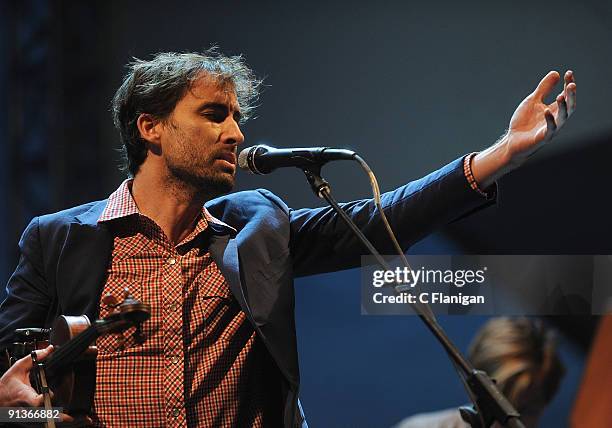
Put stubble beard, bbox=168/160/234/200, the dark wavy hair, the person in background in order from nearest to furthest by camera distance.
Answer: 1. stubble beard, bbox=168/160/234/200
2. the dark wavy hair
3. the person in background

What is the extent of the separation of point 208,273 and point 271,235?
0.71 ft

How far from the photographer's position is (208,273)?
8.33 feet

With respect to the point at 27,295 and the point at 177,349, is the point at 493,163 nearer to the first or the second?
the point at 177,349

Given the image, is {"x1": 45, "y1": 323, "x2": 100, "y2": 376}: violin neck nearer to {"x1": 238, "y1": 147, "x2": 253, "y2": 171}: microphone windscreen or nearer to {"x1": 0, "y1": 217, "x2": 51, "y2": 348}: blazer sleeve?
{"x1": 0, "y1": 217, "x2": 51, "y2": 348}: blazer sleeve

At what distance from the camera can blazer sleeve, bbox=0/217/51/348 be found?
2.45 m

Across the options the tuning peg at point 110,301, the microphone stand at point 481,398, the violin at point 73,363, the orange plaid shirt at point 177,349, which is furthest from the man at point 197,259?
the microphone stand at point 481,398

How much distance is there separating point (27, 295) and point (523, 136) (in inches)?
56.7

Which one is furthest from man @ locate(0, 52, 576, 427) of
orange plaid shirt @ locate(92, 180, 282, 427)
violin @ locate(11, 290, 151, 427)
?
violin @ locate(11, 290, 151, 427)

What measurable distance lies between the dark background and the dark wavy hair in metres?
0.52

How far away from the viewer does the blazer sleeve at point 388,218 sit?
228 cm

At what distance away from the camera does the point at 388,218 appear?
239cm

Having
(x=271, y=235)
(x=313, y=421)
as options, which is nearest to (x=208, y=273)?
(x=271, y=235)

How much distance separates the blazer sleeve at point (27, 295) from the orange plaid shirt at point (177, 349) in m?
0.20

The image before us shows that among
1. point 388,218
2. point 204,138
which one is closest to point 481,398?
point 388,218
